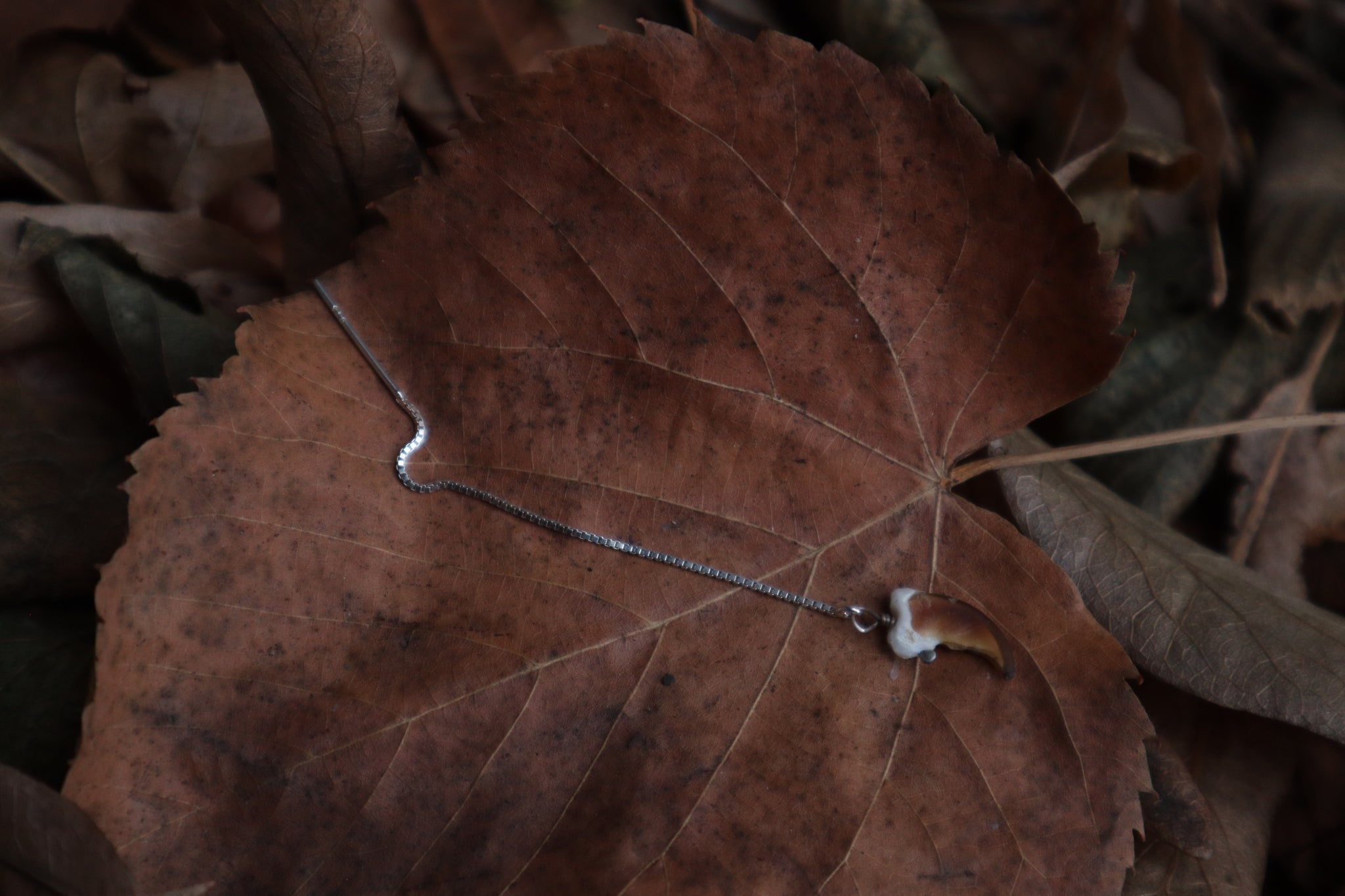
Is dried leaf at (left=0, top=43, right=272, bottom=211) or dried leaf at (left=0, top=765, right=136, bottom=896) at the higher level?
dried leaf at (left=0, top=43, right=272, bottom=211)

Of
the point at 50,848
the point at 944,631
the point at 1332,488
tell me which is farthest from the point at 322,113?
the point at 1332,488

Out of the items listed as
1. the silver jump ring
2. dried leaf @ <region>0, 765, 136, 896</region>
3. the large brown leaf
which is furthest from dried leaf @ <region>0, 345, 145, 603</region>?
the silver jump ring

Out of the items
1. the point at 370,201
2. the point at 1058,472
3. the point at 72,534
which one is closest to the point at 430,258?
the point at 370,201

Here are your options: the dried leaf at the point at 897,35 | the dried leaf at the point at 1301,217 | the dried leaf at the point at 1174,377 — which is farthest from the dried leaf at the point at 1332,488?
the dried leaf at the point at 897,35

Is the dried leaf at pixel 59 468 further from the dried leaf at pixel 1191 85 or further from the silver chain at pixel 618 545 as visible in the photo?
the dried leaf at pixel 1191 85

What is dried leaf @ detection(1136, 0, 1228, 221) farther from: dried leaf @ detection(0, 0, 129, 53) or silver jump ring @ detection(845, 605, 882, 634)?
dried leaf @ detection(0, 0, 129, 53)

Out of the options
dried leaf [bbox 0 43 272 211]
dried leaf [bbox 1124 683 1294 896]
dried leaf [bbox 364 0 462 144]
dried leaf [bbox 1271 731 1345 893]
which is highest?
dried leaf [bbox 364 0 462 144]
